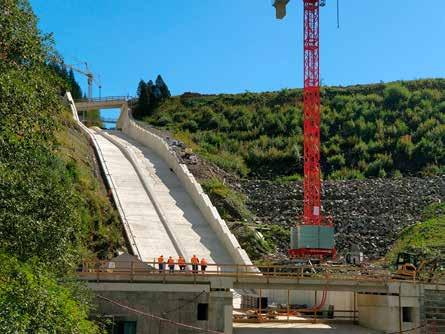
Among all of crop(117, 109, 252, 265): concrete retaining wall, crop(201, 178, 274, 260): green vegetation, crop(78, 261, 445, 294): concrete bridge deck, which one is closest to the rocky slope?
crop(201, 178, 274, 260): green vegetation

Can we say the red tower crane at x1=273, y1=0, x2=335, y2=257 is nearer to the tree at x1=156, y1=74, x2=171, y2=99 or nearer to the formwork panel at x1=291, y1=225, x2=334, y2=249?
the formwork panel at x1=291, y1=225, x2=334, y2=249

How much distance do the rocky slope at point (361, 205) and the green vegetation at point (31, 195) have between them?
84.6 feet

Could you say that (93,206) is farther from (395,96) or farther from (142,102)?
(142,102)

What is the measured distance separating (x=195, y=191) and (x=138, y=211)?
15.8ft

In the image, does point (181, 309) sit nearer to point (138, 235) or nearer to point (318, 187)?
point (138, 235)

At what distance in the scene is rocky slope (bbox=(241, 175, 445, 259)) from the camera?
41688mm

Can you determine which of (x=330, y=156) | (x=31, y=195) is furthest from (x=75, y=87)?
(x=31, y=195)

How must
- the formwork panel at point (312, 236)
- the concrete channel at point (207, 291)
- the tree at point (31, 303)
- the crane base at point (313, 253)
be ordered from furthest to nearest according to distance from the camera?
the formwork panel at point (312, 236) → the crane base at point (313, 253) → the concrete channel at point (207, 291) → the tree at point (31, 303)

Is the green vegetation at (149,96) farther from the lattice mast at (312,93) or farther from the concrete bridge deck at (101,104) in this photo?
the lattice mast at (312,93)

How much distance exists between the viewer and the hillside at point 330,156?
4341 cm

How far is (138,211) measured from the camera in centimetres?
4278

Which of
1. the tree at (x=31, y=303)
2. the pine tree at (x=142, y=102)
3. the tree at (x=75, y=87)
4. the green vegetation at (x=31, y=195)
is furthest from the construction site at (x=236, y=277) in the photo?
the tree at (x=75, y=87)

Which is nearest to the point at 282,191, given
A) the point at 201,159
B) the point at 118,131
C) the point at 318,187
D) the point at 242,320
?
the point at 318,187

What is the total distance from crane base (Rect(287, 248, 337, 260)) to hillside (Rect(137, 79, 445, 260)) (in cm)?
52
